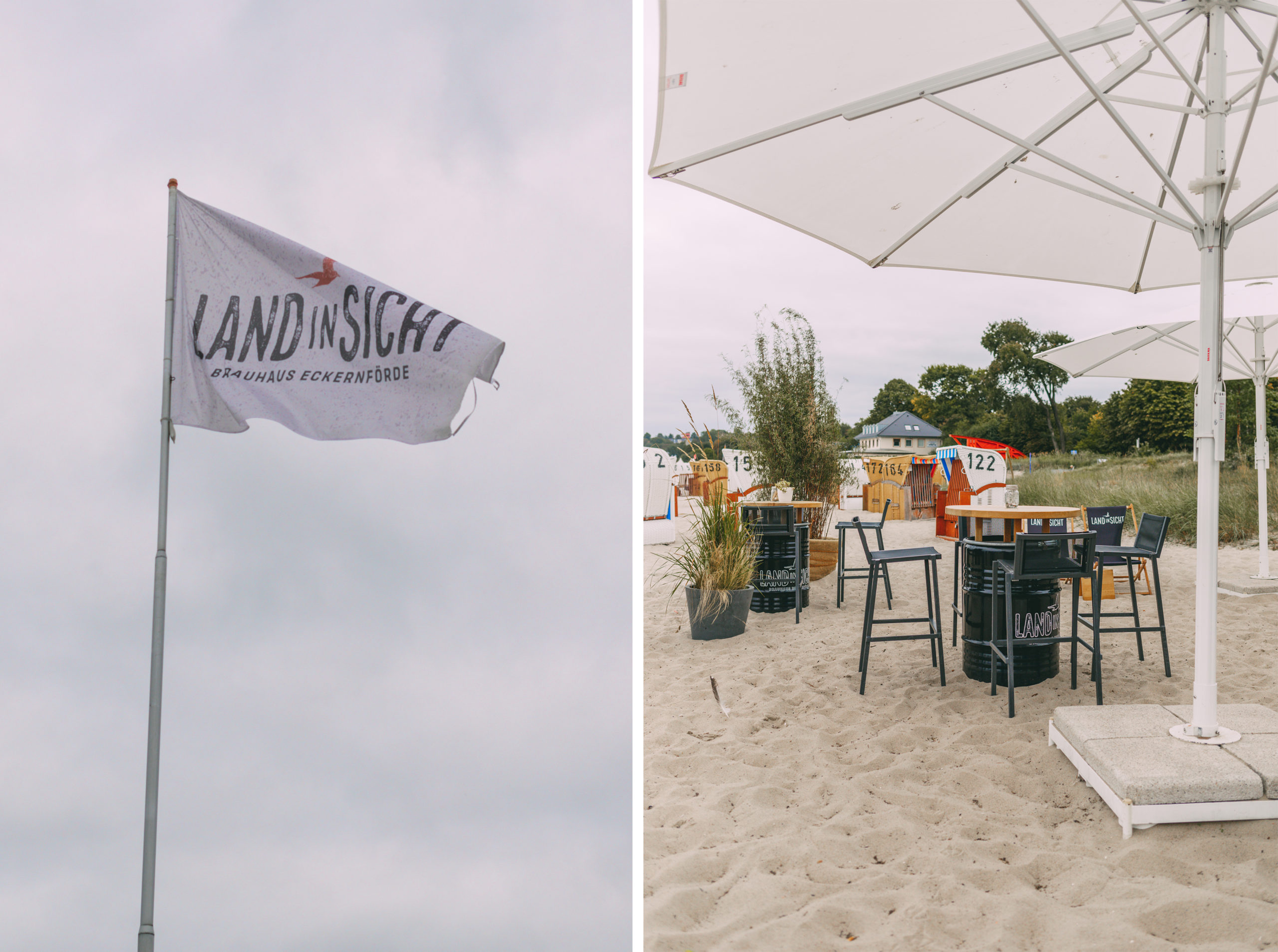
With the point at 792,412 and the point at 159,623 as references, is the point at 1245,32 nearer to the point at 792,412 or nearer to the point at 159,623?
the point at 159,623

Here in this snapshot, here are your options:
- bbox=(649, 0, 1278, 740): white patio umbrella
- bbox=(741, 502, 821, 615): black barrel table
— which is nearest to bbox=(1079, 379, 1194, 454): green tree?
bbox=(741, 502, 821, 615): black barrel table

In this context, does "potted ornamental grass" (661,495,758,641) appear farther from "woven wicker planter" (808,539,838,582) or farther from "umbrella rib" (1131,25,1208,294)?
"umbrella rib" (1131,25,1208,294)

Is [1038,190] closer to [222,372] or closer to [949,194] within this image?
[949,194]

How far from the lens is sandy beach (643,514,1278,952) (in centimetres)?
238

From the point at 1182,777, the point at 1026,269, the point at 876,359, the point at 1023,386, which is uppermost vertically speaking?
the point at 876,359

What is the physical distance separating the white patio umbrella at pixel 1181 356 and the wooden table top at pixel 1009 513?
2943mm

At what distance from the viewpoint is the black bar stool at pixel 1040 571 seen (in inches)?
163

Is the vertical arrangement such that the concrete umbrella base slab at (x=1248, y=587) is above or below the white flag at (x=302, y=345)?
below

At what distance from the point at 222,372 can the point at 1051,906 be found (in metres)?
3.86

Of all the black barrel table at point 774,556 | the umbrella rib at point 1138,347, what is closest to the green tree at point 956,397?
the umbrella rib at point 1138,347

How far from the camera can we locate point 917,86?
307 cm

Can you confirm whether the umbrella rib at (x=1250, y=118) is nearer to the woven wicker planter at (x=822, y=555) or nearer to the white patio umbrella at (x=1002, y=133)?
the white patio umbrella at (x=1002, y=133)

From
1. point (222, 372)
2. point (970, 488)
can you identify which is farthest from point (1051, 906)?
point (970, 488)

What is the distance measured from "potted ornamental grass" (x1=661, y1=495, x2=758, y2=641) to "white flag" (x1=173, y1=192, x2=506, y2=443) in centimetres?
328
